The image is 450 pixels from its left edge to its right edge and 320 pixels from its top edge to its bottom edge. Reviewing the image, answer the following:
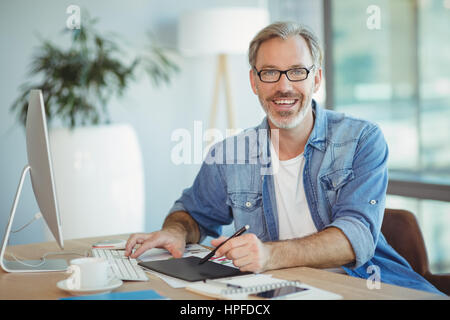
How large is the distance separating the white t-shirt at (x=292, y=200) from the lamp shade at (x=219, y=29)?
218cm

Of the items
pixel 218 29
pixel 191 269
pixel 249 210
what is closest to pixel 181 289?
pixel 191 269

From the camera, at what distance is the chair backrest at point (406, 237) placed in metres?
1.81

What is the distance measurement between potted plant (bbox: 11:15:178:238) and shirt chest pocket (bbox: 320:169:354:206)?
1809 millimetres

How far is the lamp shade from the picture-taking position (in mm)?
3887

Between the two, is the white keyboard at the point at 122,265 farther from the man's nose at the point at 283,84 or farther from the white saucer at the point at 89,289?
the man's nose at the point at 283,84

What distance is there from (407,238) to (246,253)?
2.38ft

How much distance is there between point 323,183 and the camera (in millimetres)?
1753

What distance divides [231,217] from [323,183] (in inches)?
15.3

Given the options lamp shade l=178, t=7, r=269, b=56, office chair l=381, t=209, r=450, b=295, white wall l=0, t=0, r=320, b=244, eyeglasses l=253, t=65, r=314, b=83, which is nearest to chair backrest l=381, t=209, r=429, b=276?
office chair l=381, t=209, r=450, b=295

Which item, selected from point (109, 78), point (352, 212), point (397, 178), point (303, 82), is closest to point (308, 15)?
point (397, 178)

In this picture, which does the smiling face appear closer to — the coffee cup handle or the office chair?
the office chair

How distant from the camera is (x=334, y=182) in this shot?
1733mm

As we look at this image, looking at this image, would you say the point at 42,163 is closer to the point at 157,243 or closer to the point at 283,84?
the point at 157,243
